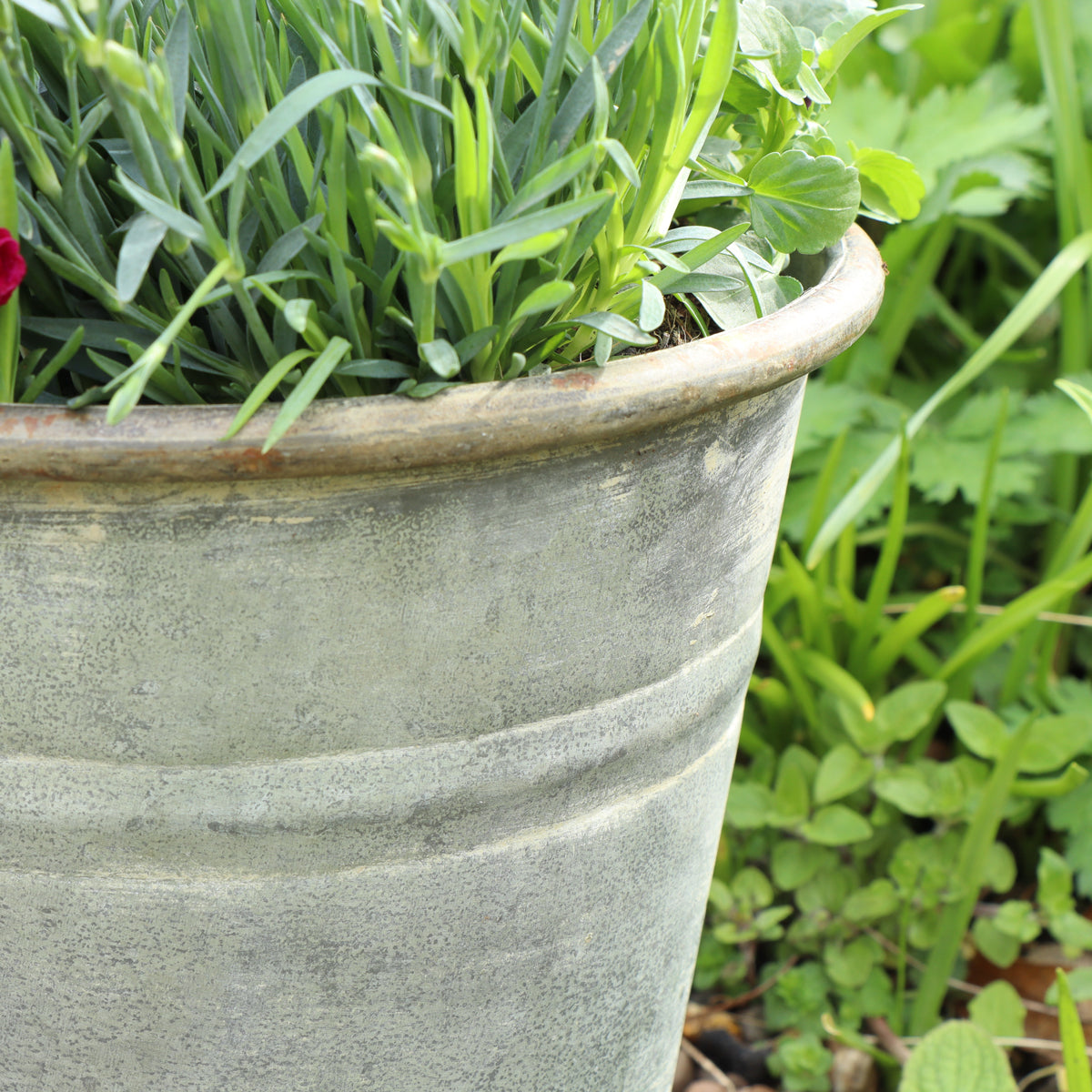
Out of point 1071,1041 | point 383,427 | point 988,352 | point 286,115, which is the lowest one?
point 1071,1041

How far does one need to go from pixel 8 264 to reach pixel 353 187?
0.16 metres

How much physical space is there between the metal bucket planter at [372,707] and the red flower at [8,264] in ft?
0.19

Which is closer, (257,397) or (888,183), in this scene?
(257,397)

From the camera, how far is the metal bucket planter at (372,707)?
53cm

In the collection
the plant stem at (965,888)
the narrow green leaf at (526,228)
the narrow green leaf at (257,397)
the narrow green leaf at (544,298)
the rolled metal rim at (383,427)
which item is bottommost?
the plant stem at (965,888)

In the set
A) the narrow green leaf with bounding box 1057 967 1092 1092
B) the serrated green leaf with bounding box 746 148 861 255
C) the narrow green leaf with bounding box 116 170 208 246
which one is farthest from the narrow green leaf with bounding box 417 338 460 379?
the narrow green leaf with bounding box 1057 967 1092 1092

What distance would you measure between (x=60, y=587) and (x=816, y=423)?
1.03m

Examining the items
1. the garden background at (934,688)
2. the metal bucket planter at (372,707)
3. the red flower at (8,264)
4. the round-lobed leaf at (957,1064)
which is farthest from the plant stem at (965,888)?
the red flower at (8,264)

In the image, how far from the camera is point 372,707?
58cm

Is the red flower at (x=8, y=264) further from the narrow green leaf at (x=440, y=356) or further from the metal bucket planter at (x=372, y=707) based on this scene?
the narrow green leaf at (x=440, y=356)

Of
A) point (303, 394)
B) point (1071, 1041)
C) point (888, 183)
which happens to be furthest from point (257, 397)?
point (1071, 1041)

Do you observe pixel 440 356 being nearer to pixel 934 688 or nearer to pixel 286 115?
pixel 286 115

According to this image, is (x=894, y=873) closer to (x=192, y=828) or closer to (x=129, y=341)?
(x=192, y=828)

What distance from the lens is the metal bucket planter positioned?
1.73 feet
